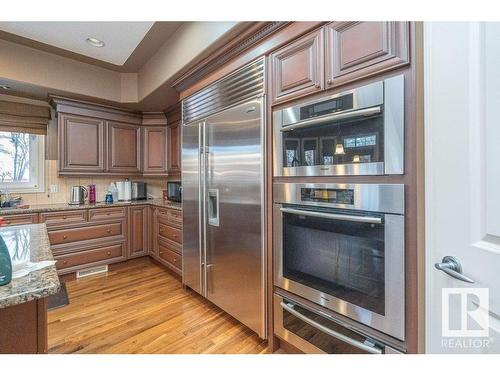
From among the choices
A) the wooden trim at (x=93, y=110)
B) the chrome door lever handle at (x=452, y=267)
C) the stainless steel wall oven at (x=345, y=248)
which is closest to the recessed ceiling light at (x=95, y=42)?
the wooden trim at (x=93, y=110)

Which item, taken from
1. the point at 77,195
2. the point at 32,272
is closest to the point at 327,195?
the point at 32,272

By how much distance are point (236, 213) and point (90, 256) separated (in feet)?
7.68

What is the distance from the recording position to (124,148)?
347 centimetres

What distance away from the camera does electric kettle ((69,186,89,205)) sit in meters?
3.26

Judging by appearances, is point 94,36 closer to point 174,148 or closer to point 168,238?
point 174,148

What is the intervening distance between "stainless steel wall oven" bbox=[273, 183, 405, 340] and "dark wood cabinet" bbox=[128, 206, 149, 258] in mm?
2512

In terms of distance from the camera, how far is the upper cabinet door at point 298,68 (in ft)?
4.22

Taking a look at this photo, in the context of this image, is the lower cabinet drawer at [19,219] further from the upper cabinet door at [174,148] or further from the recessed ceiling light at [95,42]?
the recessed ceiling light at [95,42]

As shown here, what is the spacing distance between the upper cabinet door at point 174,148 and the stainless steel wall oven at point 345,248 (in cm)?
225

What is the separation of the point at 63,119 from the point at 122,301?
238 cm

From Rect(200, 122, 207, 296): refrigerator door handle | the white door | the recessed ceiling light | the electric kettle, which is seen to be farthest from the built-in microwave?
the electric kettle

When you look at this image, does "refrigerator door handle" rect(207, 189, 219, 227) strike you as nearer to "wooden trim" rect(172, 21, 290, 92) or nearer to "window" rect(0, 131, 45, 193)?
"wooden trim" rect(172, 21, 290, 92)
